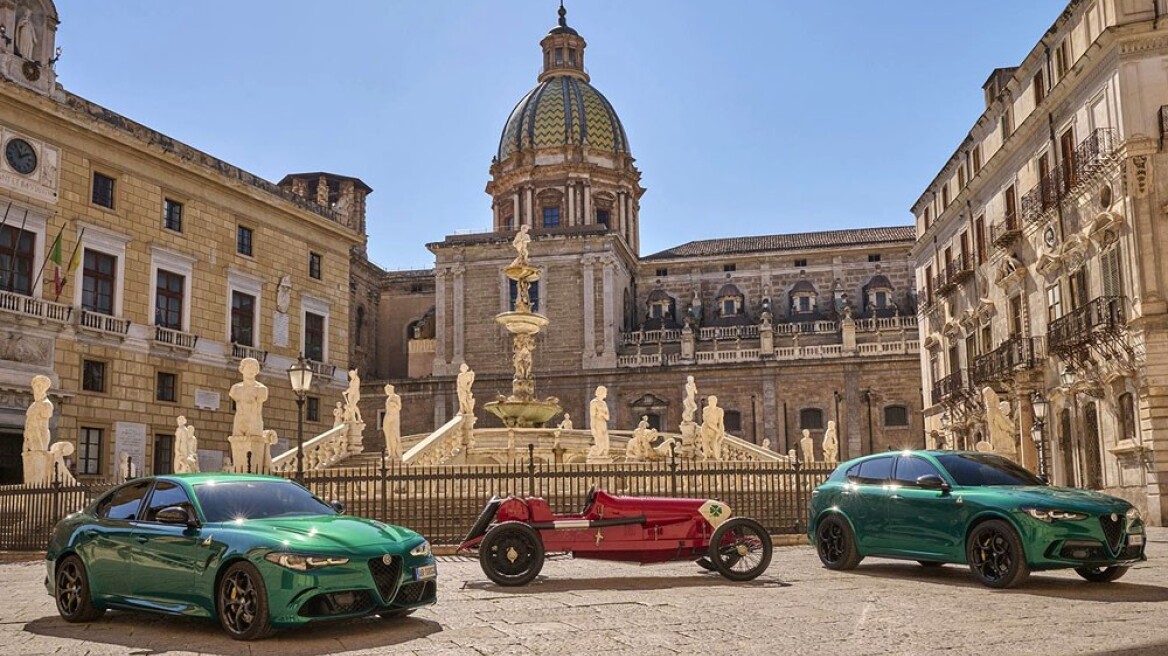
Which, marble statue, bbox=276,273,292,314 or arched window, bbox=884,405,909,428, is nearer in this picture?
marble statue, bbox=276,273,292,314

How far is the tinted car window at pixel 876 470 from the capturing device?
11547 millimetres

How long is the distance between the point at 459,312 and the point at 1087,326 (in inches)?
1432

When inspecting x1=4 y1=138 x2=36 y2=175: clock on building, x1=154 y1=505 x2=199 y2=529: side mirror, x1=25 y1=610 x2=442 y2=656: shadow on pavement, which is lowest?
x1=25 y1=610 x2=442 y2=656: shadow on pavement

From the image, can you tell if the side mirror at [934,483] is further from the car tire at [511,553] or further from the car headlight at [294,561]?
the car headlight at [294,561]

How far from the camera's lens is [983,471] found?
35.8 feet

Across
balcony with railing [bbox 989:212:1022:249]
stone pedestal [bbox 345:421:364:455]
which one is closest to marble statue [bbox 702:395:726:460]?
stone pedestal [bbox 345:421:364:455]

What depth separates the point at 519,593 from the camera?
33.5ft

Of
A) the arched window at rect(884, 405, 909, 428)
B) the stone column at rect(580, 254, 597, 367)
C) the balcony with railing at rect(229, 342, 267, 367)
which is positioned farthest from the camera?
the stone column at rect(580, 254, 597, 367)

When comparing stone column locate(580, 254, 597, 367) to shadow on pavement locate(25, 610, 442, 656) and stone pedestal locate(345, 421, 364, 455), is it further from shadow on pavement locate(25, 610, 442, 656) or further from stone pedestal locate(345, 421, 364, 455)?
shadow on pavement locate(25, 610, 442, 656)

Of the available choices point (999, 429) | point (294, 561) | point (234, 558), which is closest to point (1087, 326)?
point (999, 429)

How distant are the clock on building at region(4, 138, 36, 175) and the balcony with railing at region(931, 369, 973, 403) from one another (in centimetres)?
2675

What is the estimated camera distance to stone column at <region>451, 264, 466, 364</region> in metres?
54.3

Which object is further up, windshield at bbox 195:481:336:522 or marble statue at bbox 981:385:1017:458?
marble statue at bbox 981:385:1017:458

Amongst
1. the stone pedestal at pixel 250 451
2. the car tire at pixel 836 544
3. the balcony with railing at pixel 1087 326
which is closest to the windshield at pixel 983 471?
the car tire at pixel 836 544
